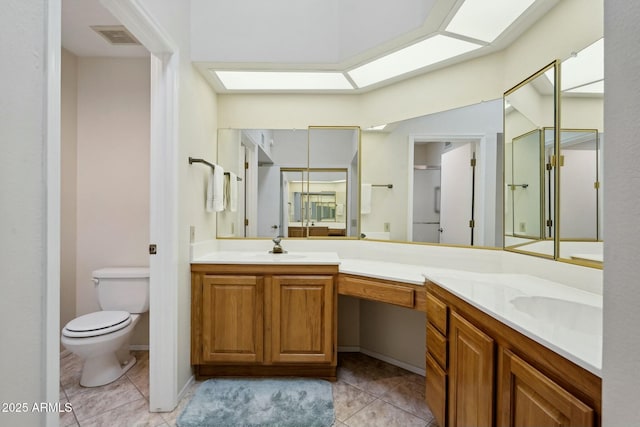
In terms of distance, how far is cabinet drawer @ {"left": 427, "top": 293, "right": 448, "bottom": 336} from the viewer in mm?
1443

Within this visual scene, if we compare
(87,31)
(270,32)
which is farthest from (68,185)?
(270,32)

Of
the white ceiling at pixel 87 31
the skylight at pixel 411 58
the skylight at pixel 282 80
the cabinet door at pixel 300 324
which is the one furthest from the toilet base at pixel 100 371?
the skylight at pixel 411 58

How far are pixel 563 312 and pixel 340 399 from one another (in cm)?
139

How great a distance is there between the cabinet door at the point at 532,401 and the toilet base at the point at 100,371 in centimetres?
241

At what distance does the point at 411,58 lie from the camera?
2.00 m

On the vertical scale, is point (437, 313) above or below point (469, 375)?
above

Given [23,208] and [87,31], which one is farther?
[87,31]

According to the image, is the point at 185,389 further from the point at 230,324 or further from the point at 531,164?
the point at 531,164

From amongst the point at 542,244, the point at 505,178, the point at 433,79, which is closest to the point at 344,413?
the point at 542,244

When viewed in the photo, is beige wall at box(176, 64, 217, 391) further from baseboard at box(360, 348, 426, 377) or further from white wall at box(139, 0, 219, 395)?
baseboard at box(360, 348, 426, 377)

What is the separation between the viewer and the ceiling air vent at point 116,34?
2063 millimetres

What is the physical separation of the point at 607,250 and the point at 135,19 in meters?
2.08

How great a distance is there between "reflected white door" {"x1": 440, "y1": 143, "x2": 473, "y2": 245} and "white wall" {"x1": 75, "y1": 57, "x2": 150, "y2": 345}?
2.46 metres

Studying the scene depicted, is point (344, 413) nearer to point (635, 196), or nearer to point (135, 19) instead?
point (635, 196)
